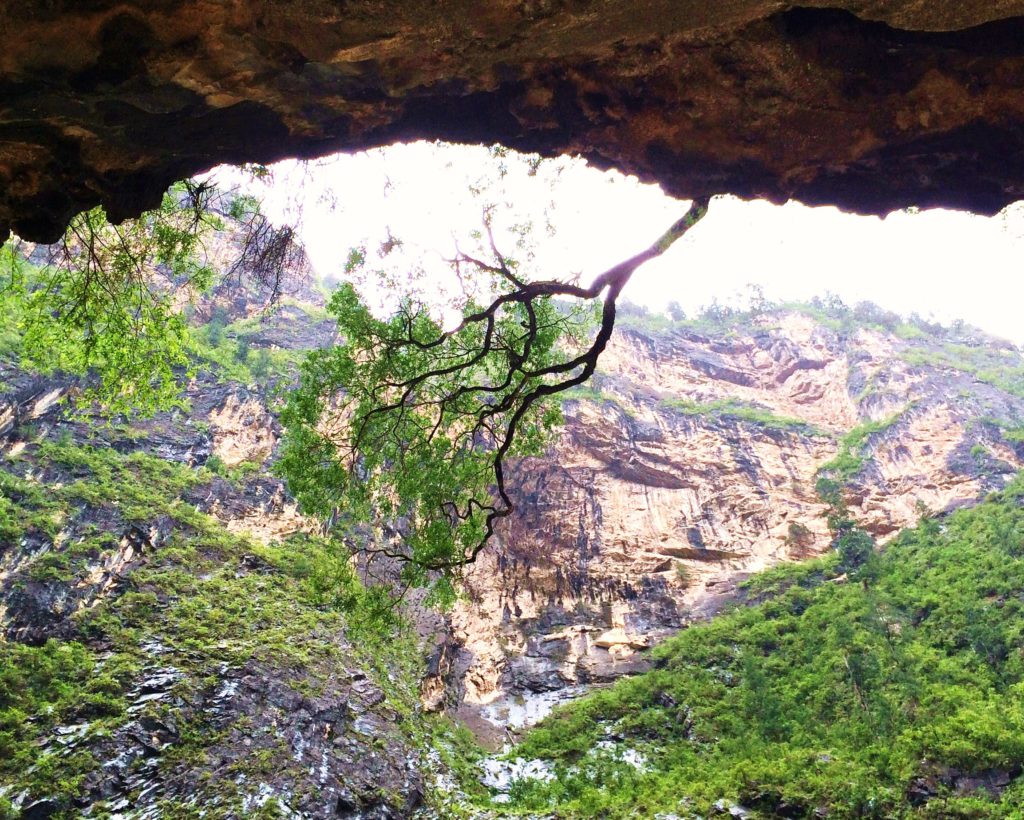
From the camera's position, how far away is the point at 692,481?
3800 cm

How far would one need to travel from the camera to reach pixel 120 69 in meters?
4.60

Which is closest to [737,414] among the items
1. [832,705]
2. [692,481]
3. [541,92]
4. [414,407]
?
[692,481]

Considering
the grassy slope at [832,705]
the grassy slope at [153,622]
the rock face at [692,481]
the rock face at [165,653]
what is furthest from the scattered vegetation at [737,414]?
the grassy slope at [153,622]

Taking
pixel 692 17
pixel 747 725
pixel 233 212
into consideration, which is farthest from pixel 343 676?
pixel 692 17

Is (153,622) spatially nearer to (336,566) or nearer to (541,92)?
(336,566)

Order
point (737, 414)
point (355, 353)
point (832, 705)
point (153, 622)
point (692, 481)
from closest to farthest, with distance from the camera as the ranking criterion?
point (355, 353), point (153, 622), point (832, 705), point (692, 481), point (737, 414)

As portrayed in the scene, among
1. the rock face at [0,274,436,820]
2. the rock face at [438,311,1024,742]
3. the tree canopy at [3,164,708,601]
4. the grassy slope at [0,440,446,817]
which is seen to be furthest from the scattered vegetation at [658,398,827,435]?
the tree canopy at [3,164,708,601]

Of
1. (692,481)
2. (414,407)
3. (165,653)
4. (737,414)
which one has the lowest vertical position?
(692,481)

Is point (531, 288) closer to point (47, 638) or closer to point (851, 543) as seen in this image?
point (47, 638)

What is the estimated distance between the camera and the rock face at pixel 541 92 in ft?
14.8

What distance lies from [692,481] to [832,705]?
20.0 m

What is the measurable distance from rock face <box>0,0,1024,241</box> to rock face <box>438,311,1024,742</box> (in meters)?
20.5

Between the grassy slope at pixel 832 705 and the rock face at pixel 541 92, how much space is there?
12417 millimetres

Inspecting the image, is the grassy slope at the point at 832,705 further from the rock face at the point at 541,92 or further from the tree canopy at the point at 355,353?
the rock face at the point at 541,92
